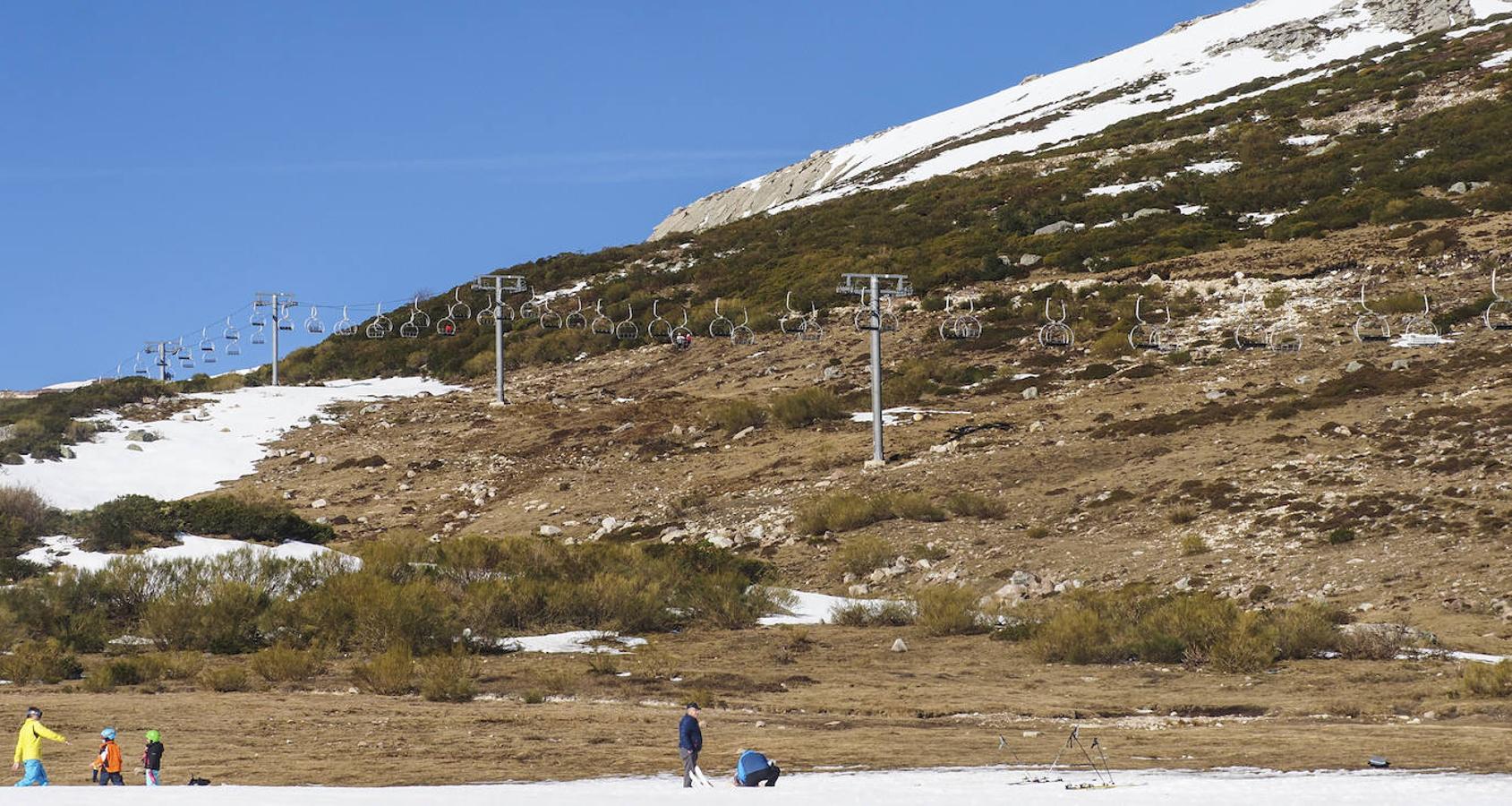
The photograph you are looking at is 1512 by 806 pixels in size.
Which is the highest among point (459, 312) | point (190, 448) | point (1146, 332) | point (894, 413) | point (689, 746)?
point (459, 312)

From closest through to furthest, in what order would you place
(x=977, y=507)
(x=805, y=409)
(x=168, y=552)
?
(x=168, y=552) → (x=977, y=507) → (x=805, y=409)

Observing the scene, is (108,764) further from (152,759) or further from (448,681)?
(448,681)

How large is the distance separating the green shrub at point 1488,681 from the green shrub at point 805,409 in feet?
83.8

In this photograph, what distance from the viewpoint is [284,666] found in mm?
20766

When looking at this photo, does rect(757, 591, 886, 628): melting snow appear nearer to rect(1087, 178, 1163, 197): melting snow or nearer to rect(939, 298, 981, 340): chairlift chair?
rect(939, 298, 981, 340): chairlift chair

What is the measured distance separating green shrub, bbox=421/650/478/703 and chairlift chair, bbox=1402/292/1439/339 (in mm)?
28379

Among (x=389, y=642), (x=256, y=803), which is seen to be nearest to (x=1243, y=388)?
(x=389, y=642)

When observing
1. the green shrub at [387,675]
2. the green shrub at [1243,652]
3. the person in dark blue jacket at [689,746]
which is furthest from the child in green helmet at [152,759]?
the green shrub at [1243,652]

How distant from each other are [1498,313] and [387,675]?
A: 31.8 metres

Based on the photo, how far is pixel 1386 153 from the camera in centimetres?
6375

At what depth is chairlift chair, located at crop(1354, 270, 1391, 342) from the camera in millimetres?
40312

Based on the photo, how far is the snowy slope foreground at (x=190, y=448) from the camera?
40250 mm

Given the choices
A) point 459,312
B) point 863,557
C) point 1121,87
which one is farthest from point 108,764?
point 1121,87

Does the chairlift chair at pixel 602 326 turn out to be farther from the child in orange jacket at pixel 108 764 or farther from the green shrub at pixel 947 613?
the child in orange jacket at pixel 108 764
